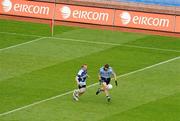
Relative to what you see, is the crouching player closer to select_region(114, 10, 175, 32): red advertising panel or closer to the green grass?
the green grass

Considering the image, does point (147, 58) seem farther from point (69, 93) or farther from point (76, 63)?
point (69, 93)

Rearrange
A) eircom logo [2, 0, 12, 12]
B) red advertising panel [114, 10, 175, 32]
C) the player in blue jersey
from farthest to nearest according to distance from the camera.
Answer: eircom logo [2, 0, 12, 12] < red advertising panel [114, 10, 175, 32] < the player in blue jersey

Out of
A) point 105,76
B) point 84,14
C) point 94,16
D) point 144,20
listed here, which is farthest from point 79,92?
point 84,14

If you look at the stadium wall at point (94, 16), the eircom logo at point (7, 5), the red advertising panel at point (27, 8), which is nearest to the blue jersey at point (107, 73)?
the stadium wall at point (94, 16)

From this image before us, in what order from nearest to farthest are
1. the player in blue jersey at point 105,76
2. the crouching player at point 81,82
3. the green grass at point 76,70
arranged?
the green grass at point 76,70 < the crouching player at point 81,82 < the player in blue jersey at point 105,76

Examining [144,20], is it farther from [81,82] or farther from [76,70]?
[81,82]

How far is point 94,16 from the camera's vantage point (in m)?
57.3

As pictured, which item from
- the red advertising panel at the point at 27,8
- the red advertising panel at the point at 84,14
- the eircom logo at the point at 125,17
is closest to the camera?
the eircom logo at the point at 125,17

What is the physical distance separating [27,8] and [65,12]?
10.2 feet

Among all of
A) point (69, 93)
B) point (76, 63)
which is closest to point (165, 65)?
point (76, 63)

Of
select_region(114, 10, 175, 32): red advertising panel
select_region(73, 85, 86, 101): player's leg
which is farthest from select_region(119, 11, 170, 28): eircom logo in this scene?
select_region(73, 85, 86, 101): player's leg

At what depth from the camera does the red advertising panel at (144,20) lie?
182 ft

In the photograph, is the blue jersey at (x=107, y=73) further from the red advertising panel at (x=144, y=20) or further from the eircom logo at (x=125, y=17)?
the eircom logo at (x=125, y=17)

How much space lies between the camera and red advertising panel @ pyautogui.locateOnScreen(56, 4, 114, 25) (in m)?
57.0
